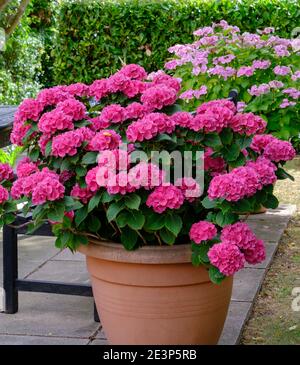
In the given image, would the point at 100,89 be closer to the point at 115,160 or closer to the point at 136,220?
the point at 115,160

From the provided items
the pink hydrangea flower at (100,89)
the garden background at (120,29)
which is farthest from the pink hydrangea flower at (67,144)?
the garden background at (120,29)

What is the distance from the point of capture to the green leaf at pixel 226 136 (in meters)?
3.21

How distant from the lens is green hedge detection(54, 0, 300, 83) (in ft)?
30.0

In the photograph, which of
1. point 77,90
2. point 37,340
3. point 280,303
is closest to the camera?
point 77,90

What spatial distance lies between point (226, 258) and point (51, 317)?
58.9 inches

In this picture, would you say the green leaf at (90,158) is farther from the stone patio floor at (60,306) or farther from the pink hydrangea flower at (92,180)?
the stone patio floor at (60,306)

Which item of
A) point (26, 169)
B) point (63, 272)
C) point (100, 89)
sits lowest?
point (63, 272)

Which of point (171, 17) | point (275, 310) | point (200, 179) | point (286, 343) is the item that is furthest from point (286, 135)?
point (171, 17)

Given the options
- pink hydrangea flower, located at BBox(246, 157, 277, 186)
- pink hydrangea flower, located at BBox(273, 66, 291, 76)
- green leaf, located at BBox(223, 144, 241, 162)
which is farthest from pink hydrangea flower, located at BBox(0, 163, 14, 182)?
pink hydrangea flower, located at BBox(273, 66, 291, 76)

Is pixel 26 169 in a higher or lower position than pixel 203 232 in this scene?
higher

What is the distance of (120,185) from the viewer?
2.95 meters

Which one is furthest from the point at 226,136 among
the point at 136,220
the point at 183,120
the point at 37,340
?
the point at 37,340

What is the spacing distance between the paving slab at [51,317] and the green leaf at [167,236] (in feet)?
3.22

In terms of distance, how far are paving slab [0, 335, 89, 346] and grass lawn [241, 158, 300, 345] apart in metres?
0.82
